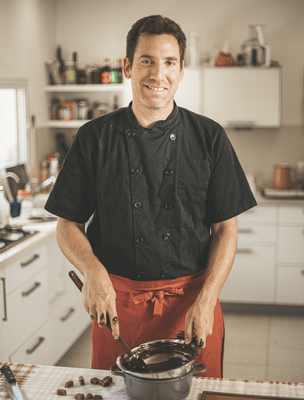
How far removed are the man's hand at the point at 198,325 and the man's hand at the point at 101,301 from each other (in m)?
0.18

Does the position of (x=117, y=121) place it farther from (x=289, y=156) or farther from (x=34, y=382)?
(x=289, y=156)

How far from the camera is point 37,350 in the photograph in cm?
251

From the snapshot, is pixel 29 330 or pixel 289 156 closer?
pixel 29 330

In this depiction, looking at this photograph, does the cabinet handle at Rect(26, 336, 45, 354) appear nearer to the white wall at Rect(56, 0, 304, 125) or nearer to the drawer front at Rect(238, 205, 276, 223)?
the drawer front at Rect(238, 205, 276, 223)

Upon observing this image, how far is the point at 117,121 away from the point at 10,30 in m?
2.32

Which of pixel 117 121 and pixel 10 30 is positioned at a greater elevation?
pixel 10 30

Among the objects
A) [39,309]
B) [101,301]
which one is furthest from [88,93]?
[101,301]

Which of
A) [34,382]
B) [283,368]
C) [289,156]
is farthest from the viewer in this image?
[289,156]

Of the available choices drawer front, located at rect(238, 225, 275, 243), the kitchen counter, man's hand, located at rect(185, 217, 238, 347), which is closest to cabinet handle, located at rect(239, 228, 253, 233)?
drawer front, located at rect(238, 225, 275, 243)

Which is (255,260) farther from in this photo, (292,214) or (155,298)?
(155,298)

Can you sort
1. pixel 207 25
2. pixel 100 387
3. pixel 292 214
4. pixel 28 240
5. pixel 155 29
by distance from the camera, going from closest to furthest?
pixel 100 387
pixel 155 29
pixel 28 240
pixel 292 214
pixel 207 25

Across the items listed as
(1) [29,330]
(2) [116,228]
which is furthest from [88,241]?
(1) [29,330]

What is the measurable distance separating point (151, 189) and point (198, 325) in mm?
435

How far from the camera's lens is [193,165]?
4.63ft
